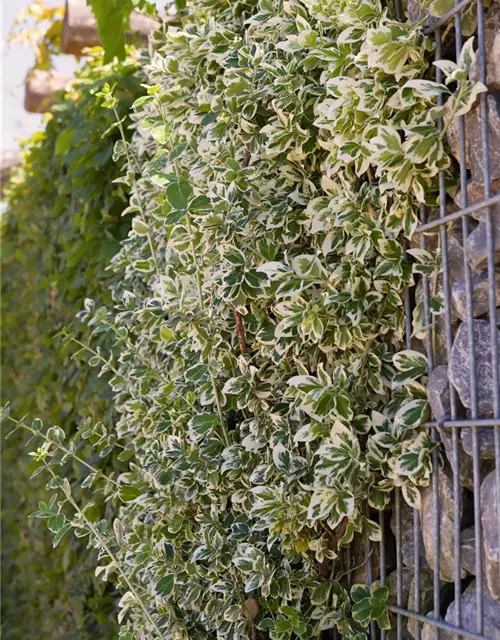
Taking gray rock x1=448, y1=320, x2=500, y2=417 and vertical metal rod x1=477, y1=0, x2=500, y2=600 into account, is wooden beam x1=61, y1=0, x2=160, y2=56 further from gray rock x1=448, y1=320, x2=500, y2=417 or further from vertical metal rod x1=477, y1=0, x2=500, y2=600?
gray rock x1=448, y1=320, x2=500, y2=417

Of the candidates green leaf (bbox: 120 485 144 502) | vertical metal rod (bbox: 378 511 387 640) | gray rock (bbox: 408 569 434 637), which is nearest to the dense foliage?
green leaf (bbox: 120 485 144 502)

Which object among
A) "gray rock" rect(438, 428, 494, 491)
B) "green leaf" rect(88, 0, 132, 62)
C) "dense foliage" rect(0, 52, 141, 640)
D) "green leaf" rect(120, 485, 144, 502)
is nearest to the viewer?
"gray rock" rect(438, 428, 494, 491)

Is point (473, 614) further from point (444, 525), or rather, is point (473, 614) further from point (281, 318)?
point (281, 318)

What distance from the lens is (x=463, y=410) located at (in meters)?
1.40

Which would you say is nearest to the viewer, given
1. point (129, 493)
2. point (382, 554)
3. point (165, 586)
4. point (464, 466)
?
point (464, 466)

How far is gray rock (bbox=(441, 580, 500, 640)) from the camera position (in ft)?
4.26

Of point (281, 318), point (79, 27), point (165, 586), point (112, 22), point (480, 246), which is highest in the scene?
point (79, 27)

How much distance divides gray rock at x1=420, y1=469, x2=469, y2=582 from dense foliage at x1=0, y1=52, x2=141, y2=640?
155 centimetres

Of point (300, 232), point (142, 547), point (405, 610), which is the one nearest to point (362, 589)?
point (405, 610)

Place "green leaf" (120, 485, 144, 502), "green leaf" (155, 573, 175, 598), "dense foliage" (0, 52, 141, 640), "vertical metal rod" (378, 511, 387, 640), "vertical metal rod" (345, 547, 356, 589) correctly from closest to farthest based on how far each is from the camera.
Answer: "vertical metal rod" (378, 511, 387, 640) → "vertical metal rod" (345, 547, 356, 589) → "green leaf" (155, 573, 175, 598) → "green leaf" (120, 485, 144, 502) → "dense foliage" (0, 52, 141, 640)

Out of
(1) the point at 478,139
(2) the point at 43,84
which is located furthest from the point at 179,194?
(2) the point at 43,84

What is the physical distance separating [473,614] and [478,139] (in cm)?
78

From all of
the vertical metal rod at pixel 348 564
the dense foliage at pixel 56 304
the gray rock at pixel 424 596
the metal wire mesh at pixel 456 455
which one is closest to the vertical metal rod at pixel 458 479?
the metal wire mesh at pixel 456 455

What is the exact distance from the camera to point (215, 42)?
199 cm
